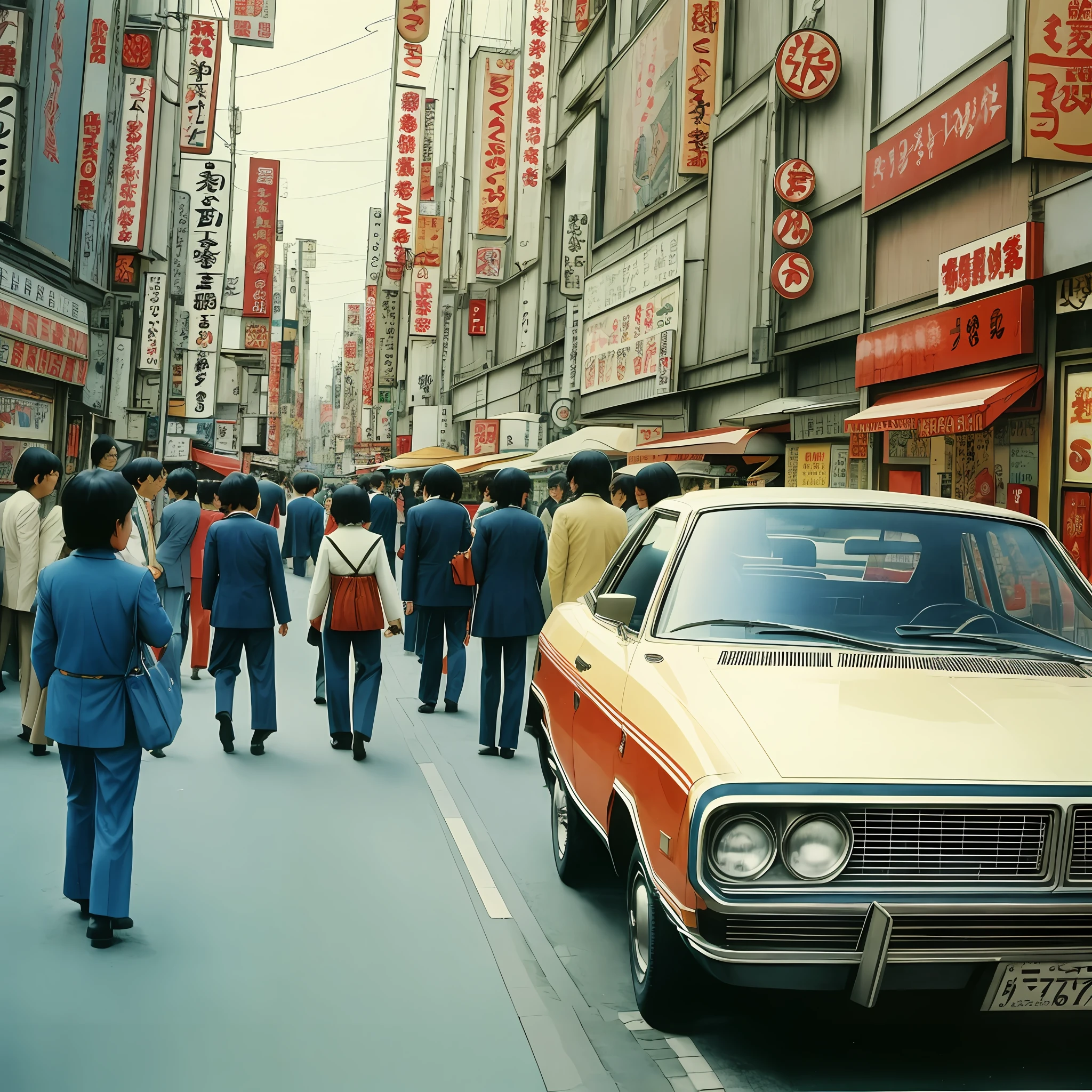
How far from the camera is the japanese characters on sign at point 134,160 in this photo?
22719 millimetres

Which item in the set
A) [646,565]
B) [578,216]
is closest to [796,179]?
[646,565]

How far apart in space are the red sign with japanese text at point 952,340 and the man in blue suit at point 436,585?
5118mm

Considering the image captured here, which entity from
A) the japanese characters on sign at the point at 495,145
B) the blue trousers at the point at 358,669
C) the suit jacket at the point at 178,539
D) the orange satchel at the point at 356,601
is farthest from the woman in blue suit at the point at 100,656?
the japanese characters on sign at the point at 495,145

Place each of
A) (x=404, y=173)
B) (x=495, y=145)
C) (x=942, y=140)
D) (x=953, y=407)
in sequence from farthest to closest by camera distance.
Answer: (x=404, y=173) < (x=495, y=145) < (x=942, y=140) < (x=953, y=407)

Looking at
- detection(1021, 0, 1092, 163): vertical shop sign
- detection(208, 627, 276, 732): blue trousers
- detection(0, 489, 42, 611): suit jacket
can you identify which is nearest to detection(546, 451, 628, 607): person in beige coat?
detection(208, 627, 276, 732): blue trousers

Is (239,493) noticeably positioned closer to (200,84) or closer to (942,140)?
(942,140)

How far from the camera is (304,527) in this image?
61.7ft

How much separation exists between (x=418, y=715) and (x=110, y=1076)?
624 cm

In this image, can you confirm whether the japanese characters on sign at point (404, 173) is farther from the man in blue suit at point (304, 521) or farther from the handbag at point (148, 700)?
the handbag at point (148, 700)

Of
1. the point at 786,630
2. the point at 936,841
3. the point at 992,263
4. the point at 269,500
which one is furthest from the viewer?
the point at 269,500

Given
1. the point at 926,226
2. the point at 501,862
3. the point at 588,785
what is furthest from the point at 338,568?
the point at 926,226

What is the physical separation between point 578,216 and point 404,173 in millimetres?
16696

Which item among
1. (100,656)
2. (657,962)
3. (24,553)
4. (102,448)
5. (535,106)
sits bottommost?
(657,962)

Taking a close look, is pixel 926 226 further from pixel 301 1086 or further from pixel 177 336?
pixel 177 336
